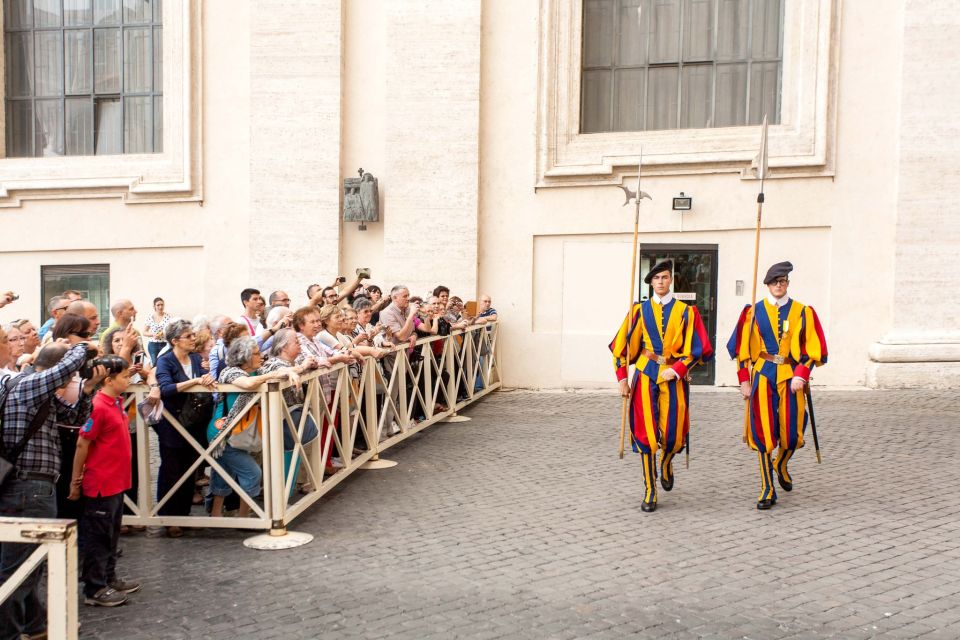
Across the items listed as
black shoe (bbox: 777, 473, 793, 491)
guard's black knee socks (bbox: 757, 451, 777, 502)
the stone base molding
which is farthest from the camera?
the stone base molding

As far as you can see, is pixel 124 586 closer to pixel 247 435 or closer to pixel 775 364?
pixel 247 435

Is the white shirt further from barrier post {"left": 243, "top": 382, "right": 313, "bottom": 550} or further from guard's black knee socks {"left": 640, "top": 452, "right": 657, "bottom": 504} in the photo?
barrier post {"left": 243, "top": 382, "right": 313, "bottom": 550}

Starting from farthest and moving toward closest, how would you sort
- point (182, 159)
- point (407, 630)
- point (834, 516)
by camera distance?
point (182, 159), point (834, 516), point (407, 630)

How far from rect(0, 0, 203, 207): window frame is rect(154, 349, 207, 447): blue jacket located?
376 inches

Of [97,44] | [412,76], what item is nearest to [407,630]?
[412,76]

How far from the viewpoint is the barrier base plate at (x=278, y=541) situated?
19.4 feet

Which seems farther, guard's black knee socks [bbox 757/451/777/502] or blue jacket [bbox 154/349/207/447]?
guard's black knee socks [bbox 757/451/777/502]

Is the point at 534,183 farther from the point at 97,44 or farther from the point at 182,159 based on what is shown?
the point at 97,44

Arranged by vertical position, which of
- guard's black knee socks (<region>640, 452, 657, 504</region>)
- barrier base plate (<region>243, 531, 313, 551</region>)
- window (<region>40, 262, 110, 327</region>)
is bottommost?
barrier base plate (<region>243, 531, 313, 551</region>)

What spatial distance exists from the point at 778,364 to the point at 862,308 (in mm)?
7127

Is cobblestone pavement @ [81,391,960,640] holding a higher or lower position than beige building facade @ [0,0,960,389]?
lower

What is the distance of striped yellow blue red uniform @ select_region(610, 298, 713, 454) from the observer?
6.68 m

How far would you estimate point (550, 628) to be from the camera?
449 centimetres

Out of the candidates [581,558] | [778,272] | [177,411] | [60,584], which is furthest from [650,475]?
[60,584]
